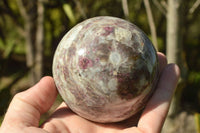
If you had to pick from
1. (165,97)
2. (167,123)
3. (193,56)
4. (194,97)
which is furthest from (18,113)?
(193,56)

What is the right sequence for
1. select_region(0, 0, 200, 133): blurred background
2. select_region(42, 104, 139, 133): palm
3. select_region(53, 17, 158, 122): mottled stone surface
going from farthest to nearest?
select_region(0, 0, 200, 133): blurred background
select_region(42, 104, 139, 133): palm
select_region(53, 17, 158, 122): mottled stone surface

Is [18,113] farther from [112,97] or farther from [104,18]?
[104,18]

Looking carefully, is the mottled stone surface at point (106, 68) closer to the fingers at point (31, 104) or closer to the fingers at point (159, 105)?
the fingers at point (159, 105)

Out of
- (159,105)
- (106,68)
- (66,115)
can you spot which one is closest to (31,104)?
(66,115)

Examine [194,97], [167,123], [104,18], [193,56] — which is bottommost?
[194,97]

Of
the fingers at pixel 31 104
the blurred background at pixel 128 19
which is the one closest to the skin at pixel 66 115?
the fingers at pixel 31 104

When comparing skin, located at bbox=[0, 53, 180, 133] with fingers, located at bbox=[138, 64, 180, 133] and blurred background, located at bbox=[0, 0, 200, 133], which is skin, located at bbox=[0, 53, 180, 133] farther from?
blurred background, located at bbox=[0, 0, 200, 133]

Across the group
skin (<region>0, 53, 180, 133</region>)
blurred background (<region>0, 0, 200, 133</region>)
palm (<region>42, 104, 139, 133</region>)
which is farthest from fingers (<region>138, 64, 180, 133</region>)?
blurred background (<region>0, 0, 200, 133</region>)

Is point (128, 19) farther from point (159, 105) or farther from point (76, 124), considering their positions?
point (76, 124)
